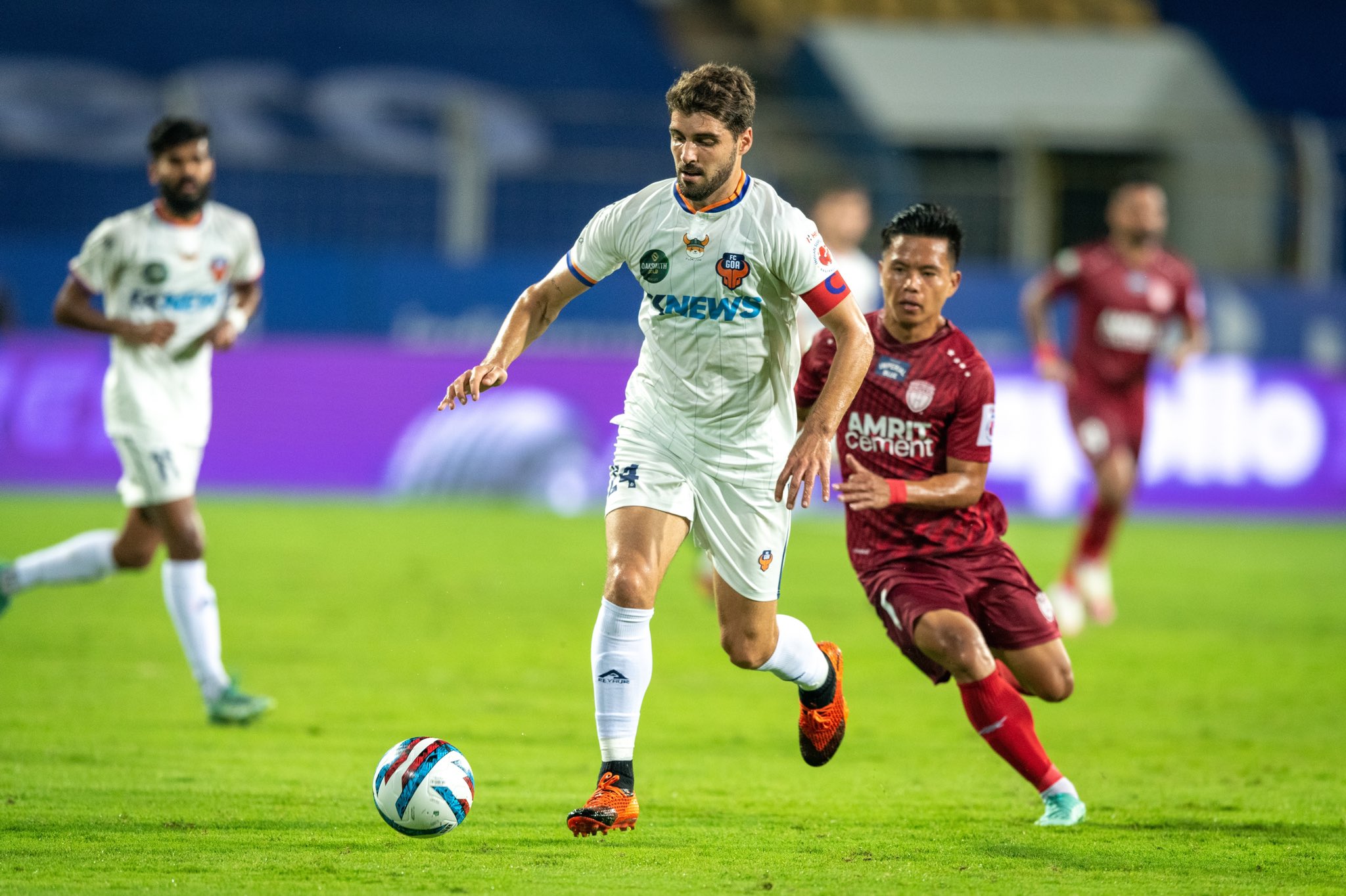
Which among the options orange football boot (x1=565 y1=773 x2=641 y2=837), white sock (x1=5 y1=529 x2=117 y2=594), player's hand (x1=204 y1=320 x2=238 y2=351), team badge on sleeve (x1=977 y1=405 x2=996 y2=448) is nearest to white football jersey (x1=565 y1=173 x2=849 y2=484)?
team badge on sleeve (x1=977 y1=405 x2=996 y2=448)

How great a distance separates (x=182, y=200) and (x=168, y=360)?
0.70 m

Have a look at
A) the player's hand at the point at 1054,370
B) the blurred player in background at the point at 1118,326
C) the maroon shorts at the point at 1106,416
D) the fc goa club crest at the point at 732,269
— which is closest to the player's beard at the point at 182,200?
the fc goa club crest at the point at 732,269

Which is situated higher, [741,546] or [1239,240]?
[1239,240]

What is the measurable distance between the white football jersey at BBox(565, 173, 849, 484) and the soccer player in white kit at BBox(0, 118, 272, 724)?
2.58m

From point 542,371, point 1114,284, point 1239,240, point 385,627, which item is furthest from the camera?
point 1239,240

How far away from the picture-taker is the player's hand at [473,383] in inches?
198

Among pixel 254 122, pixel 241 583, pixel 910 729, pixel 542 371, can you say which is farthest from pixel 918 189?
pixel 910 729

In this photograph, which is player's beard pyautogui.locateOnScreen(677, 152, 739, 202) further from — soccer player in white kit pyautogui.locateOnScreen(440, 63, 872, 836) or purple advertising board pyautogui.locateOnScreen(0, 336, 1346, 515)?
purple advertising board pyautogui.locateOnScreen(0, 336, 1346, 515)

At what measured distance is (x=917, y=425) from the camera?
5.67 metres

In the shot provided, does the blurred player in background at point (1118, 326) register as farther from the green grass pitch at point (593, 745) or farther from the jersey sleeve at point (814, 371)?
the jersey sleeve at point (814, 371)

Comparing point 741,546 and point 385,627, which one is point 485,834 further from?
point 385,627

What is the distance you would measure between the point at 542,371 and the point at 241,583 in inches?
214

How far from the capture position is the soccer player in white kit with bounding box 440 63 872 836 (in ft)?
16.6

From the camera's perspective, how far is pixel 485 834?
16.8 ft
